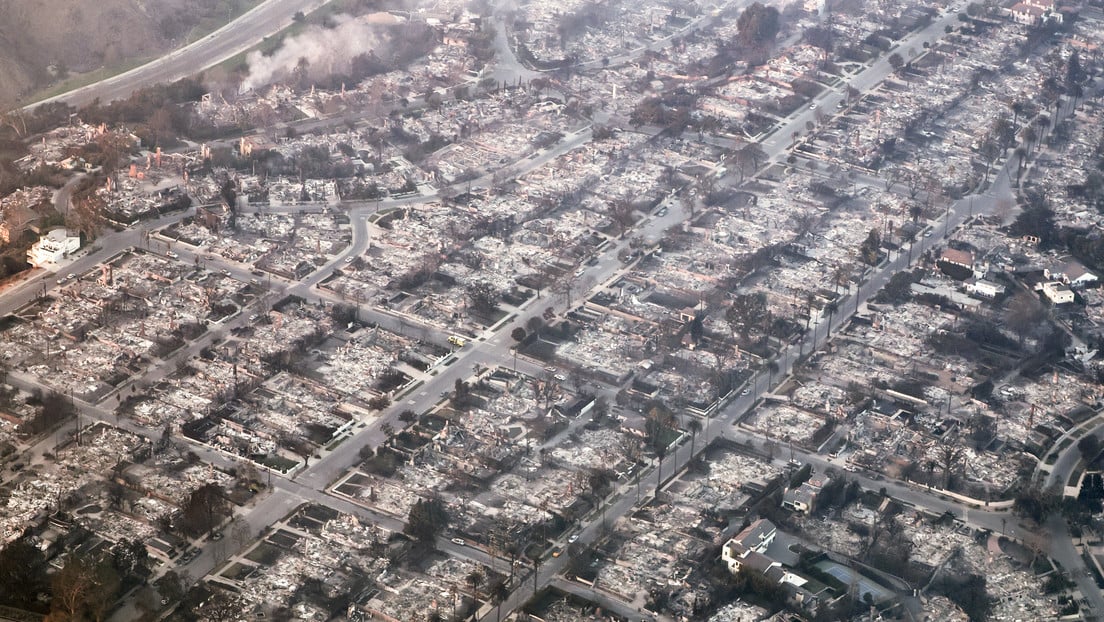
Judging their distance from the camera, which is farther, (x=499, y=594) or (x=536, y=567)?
(x=536, y=567)

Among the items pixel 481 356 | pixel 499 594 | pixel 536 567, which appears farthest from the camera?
pixel 481 356

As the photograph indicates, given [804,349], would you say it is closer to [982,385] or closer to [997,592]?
[982,385]

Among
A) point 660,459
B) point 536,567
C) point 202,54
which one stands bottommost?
point 660,459

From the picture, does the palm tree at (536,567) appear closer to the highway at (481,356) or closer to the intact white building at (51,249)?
the highway at (481,356)

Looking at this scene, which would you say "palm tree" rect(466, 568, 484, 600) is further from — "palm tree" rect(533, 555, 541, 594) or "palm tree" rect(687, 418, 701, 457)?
"palm tree" rect(687, 418, 701, 457)

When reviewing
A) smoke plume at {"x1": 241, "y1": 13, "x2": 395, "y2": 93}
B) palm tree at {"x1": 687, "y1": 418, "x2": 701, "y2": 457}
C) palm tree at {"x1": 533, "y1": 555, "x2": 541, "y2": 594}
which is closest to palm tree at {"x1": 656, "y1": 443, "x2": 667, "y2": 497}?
palm tree at {"x1": 687, "y1": 418, "x2": 701, "y2": 457}

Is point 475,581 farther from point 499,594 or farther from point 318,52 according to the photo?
point 318,52


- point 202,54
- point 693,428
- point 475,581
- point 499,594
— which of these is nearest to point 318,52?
point 202,54

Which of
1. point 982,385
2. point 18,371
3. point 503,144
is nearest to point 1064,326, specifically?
point 982,385
